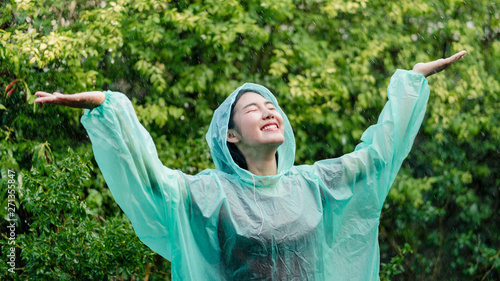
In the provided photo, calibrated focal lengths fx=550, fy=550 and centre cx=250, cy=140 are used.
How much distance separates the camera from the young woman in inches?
60.1

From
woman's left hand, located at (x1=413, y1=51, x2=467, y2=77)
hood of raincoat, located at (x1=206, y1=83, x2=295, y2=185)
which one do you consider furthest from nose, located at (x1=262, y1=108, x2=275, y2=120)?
woman's left hand, located at (x1=413, y1=51, x2=467, y2=77)

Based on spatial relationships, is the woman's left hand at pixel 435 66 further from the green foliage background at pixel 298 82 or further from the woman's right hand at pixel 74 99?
the green foliage background at pixel 298 82

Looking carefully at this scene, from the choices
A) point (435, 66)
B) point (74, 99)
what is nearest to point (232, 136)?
point (74, 99)

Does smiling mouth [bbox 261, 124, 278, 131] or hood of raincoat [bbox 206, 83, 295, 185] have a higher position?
smiling mouth [bbox 261, 124, 278, 131]

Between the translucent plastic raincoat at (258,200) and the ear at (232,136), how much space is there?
5 cm

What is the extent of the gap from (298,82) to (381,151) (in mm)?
1812

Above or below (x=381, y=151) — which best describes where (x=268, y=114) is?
above

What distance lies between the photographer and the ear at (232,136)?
1.91 metres

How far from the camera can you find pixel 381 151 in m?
1.96

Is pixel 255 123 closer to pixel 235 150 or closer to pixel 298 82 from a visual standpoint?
pixel 235 150

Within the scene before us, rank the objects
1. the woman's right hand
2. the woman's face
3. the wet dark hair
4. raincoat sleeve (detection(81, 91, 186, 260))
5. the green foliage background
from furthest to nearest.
→ the green foliage background
the wet dark hair
the woman's face
raincoat sleeve (detection(81, 91, 186, 260))
the woman's right hand

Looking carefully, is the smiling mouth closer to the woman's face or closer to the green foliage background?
the woman's face

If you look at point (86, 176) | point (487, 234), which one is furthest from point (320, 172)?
point (487, 234)

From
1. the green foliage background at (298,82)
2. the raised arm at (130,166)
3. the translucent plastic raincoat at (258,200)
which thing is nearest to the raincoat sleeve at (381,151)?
the translucent plastic raincoat at (258,200)
